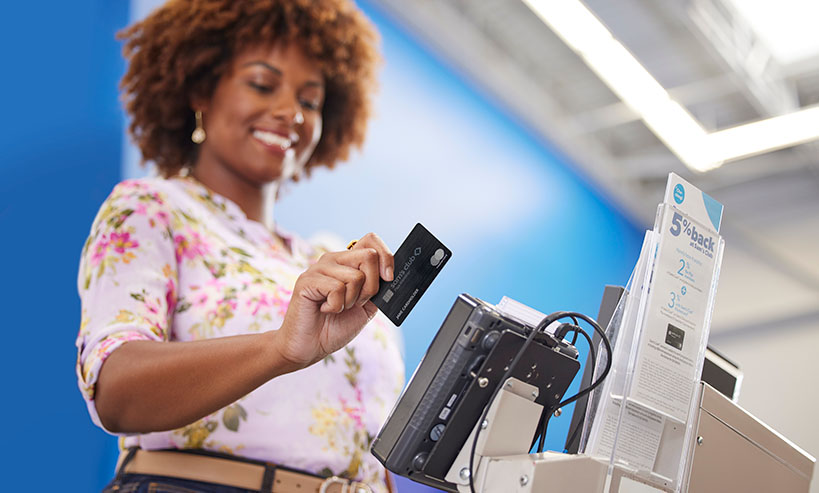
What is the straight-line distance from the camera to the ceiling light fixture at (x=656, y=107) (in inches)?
155

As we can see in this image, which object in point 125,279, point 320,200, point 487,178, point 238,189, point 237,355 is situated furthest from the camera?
point 487,178

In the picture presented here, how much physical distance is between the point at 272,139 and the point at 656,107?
303cm

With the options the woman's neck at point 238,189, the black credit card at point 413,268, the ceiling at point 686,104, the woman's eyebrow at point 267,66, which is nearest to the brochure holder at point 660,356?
the black credit card at point 413,268

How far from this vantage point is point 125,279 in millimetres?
1453

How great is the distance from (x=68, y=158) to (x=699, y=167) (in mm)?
4112

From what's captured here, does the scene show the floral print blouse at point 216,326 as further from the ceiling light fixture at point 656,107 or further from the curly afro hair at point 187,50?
the ceiling light fixture at point 656,107

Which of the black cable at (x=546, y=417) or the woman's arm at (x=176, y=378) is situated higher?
the black cable at (x=546, y=417)

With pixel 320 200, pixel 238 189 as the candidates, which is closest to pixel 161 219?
pixel 238 189

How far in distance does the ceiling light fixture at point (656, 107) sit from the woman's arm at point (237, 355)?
3104mm

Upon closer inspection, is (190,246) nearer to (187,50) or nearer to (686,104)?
(187,50)

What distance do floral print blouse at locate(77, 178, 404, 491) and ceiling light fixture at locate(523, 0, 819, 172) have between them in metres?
2.62

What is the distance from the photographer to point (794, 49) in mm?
4848

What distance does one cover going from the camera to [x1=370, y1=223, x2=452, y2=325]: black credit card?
3.43ft

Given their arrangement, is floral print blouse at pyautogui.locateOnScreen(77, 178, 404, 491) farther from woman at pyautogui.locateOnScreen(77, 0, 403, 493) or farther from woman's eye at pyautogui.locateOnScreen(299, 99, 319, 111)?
woman's eye at pyautogui.locateOnScreen(299, 99, 319, 111)
